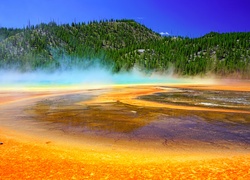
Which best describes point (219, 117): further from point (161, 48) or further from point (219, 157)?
point (161, 48)

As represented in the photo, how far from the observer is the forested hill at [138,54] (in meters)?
92.5

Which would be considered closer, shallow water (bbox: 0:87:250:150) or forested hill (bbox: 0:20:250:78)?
shallow water (bbox: 0:87:250:150)

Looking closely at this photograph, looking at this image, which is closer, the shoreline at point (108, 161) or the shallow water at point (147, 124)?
the shoreline at point (108, 161)

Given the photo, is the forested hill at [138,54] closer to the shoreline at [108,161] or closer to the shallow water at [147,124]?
the shallow water at [147,124]

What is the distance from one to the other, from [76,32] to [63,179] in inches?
6555

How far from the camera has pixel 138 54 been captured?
118 metres

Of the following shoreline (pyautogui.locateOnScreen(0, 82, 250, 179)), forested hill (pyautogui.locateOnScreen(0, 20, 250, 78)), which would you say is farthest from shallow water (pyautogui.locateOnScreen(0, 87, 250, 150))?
forested hill (pyautogui.locateOnScreen(0, 20, 250, 78))

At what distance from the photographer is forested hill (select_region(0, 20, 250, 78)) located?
92544 mm

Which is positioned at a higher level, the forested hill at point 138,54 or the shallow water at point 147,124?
the forested hill at point 138,54

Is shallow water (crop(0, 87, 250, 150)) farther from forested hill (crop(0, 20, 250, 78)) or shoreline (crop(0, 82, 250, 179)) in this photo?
forested hill (crop(0, 20, 250, 78))

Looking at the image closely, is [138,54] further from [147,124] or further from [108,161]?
[108,161]

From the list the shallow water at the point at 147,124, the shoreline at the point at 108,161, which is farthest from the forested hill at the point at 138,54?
the shoreline at the point at 108,161

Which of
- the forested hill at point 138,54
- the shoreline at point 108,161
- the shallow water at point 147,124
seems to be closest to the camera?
the shoreline at point 108,161

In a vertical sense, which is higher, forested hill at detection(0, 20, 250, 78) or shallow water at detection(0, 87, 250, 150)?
forested hill at detection(0, 20, 250, 78)
